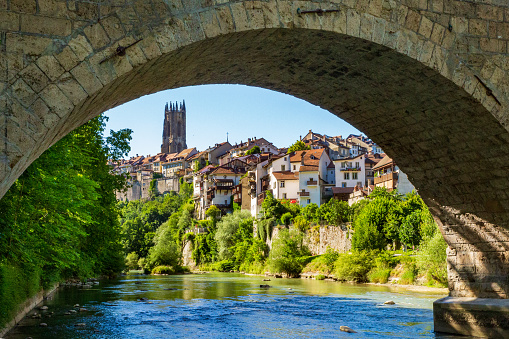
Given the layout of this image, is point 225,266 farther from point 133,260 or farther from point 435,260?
point 435,260

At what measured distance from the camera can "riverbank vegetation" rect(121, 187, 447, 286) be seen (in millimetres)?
25248

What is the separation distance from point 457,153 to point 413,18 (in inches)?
87.0

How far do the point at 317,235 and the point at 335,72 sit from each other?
32.3 meters

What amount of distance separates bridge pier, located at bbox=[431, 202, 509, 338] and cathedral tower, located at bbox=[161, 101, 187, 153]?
402 feet

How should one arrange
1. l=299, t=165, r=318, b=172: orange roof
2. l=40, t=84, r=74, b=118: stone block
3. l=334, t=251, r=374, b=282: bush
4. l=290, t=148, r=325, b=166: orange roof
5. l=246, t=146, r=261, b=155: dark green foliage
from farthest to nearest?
l=246, t=146, r=261, b=155: dark green foliage
l=290, t=148, r=325, b=166: orange roof
l=299, t=165, r=318, b=172: orange roof
l=334, t=251, r=374, b=282: bush
l=40, t=84, r=74, b=118: stone block

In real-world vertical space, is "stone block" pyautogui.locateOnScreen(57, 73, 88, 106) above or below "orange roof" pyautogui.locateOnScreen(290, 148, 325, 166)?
below

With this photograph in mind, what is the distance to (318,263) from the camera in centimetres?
3350

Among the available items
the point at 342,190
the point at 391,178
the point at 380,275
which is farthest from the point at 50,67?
the point at 342,190

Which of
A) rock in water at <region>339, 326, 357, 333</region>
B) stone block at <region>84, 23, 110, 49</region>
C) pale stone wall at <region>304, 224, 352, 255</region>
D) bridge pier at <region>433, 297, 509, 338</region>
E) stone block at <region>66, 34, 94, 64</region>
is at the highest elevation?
stone block at <region>84, 23, 110, 49</region>

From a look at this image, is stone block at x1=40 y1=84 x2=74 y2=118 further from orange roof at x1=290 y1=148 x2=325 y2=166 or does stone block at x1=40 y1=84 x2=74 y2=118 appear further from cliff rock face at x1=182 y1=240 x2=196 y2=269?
cliff rock face at x1=182 y1=240 x2=196 y2=269

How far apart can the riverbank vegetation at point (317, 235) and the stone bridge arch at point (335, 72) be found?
13.4 meters

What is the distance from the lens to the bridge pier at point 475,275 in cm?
757

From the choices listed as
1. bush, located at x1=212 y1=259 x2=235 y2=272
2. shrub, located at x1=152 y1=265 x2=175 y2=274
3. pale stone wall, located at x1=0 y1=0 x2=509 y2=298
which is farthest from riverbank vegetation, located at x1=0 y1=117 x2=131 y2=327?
bush, located at x1=212 y1=259 x2=235 y2=272

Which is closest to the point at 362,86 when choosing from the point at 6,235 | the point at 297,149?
the point at 6,235
